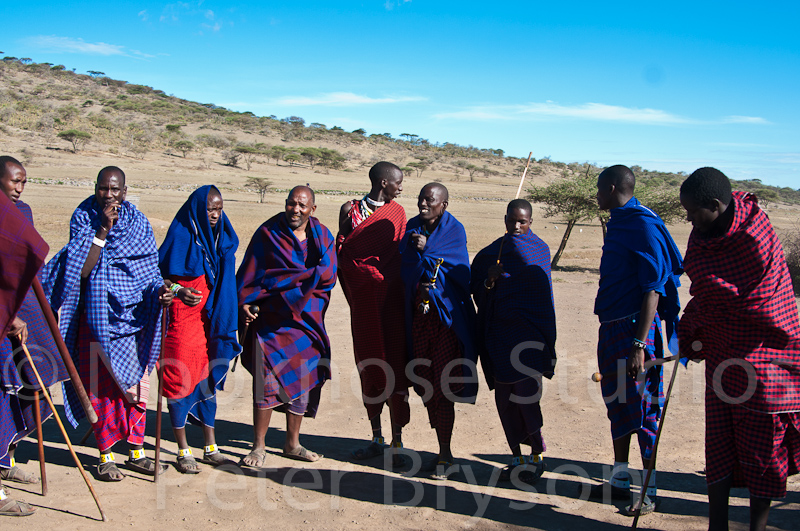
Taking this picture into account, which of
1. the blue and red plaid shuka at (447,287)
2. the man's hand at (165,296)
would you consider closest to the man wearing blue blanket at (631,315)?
the blue and red plaid shuka at (447,287)

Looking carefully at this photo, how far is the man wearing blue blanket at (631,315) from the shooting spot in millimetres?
3875

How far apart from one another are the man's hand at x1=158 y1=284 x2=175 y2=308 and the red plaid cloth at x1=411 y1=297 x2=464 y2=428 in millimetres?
1727

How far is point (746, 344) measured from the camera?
322 cm

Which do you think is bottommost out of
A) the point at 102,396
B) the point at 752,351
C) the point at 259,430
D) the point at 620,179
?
the point at 259,430

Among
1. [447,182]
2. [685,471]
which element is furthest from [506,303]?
[447,182]

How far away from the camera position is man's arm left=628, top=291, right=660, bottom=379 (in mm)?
3807

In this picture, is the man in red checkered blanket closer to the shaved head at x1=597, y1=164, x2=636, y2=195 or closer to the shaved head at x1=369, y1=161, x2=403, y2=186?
the shaved head at x1=597, y1=164, x2=636, y2=195

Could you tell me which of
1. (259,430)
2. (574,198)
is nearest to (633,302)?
(259,430)

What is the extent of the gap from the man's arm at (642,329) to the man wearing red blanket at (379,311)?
1673mm

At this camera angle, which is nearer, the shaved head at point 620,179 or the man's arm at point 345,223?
the shaved head at point 620,179

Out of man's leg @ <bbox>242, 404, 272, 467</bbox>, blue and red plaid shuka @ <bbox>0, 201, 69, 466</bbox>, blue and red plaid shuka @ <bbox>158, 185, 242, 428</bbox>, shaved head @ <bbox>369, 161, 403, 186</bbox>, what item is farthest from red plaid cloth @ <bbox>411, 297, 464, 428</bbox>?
blue and red plaid shuka @ <bbox>0, 201, 69, 466</bbox>

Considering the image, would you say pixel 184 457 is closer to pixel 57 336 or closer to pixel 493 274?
pixel 57 336

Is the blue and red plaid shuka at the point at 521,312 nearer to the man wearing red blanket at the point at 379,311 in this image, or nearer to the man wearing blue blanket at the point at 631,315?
the man wearing blue blanket at the point at 631,315

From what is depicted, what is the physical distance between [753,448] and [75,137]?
38474 mm
